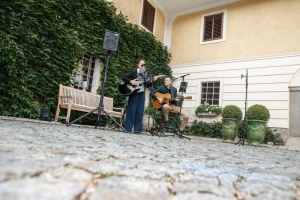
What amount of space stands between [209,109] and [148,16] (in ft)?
17.3

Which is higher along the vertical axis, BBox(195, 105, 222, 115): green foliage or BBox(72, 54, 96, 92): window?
BBox(72, 54, 96, 92): window

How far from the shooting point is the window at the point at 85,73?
716 cm

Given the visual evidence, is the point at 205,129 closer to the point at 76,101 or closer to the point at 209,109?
the point at 209,109

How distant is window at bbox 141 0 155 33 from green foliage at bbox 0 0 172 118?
2400 mm

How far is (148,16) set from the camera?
33.3ft

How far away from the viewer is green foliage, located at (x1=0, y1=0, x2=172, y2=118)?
4910 mm

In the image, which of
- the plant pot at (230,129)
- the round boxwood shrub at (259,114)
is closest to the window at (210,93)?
the round boxwood shrub at (259,114)

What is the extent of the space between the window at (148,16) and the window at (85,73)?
3601 mm

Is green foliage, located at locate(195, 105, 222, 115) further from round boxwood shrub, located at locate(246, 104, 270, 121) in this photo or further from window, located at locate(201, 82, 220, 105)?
round boxwood shrub, located at locate(246, 104, 270, 121)

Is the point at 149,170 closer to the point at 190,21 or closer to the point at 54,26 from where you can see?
the point at 54,26

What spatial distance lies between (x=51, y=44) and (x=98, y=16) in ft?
7.23

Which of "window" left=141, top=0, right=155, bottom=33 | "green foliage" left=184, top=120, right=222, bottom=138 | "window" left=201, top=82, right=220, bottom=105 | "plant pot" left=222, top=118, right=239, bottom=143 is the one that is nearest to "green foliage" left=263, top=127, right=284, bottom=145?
"green foliage" left=184, top=120, right=222, bottom=138

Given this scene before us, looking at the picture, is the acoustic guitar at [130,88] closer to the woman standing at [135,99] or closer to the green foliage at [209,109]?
the woman standing at [135,99]

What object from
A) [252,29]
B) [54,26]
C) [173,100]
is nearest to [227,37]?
[252,29]
